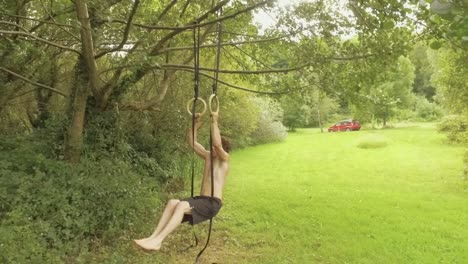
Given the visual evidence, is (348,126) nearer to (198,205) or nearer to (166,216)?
(198,205)

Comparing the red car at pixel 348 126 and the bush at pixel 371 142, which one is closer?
the bush at pixel 371 142

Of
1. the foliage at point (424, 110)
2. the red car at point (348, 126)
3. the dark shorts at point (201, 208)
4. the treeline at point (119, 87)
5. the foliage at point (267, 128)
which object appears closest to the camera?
the dark shorts at point (201, 208)

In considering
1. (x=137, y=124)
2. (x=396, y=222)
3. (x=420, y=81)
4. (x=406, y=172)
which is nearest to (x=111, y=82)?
(x=137, y=124)

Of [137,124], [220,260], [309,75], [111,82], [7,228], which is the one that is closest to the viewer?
[7,228]

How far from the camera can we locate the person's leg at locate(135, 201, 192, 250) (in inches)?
130

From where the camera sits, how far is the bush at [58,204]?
501 cm

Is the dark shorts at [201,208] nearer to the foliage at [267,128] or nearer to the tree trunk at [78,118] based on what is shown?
the tree trunk at [78,118]

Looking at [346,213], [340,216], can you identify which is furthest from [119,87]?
[346,213]

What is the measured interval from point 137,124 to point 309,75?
390 centimetres

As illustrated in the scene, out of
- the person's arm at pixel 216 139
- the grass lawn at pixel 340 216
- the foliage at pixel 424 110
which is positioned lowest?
the grass lawn at pixel 340 216

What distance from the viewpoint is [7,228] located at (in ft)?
15.9

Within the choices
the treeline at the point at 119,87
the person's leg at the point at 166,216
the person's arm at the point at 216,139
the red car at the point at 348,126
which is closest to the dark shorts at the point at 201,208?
the person's leg at the point at 166,216

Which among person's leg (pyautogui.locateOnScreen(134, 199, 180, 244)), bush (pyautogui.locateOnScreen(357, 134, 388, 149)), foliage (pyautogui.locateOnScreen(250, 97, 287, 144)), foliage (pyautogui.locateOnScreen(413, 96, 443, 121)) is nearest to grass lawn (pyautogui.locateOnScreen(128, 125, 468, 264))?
person's leg (pyautogui.locateOnScreen(134, 199, 180, 244))

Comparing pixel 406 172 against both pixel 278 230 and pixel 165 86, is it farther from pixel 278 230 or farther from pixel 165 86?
pixel 165 86
